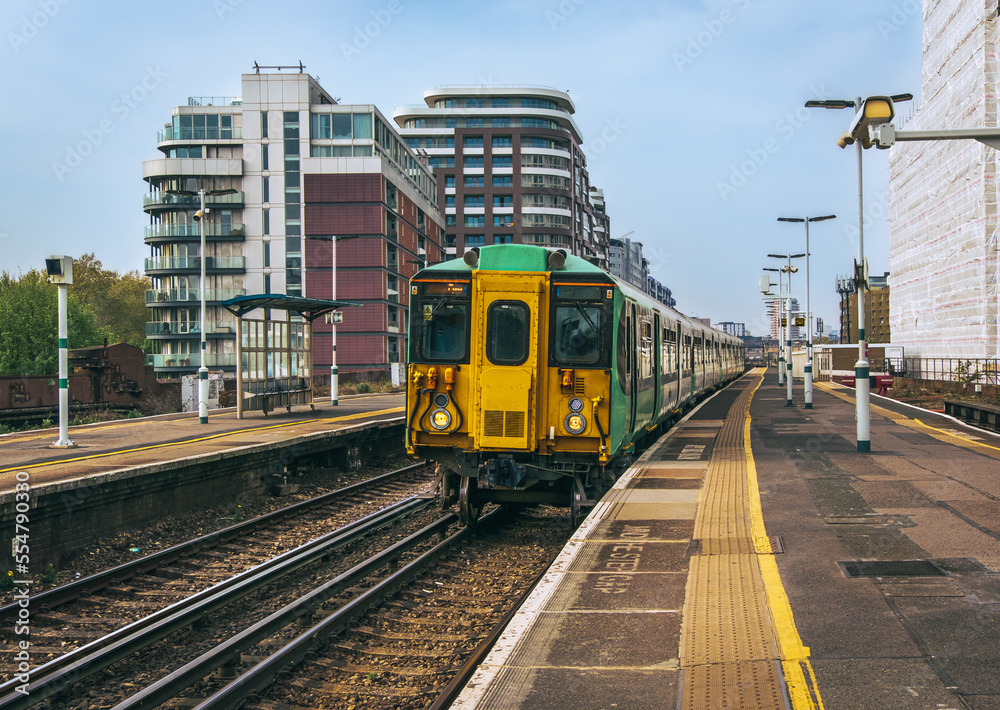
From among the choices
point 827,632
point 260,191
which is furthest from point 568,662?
point 260,191

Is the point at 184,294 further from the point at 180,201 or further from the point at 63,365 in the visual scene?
the point at 63,365

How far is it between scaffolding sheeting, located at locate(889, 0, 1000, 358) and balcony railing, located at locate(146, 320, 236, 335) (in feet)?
161

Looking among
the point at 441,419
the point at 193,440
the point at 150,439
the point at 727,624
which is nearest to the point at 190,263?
the point at 150,439

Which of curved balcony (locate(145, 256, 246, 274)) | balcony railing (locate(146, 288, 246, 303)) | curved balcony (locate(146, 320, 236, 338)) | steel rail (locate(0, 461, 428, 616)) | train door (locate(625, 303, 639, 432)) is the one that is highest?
curved balcony (locate(145, 256, 246, 274))

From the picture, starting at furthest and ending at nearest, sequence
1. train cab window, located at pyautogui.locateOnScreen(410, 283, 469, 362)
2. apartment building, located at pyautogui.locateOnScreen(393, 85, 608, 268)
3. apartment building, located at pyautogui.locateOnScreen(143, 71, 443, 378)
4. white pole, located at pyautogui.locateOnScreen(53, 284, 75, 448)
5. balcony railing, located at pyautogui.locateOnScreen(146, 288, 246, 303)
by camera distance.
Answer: apartment building, located at pyautogui.locateOnScreen(393, 85, 608, 268) → balcony railing, located at pyautogui.locateOnScreen(146, 288, 246, 303) → apartment building, located at pyautogui.locateOnScreen(143, 71, 443, 378) → white pole, located at pyautogui.locateOnScreen(53, 284, 75, 448) → train cab window, located at pyautogui.locateOnScreen(410, 283, 469, 362)

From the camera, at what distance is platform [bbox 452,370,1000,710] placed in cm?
532

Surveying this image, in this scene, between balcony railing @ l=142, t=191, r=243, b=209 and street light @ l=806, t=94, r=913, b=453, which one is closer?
street light @ l=806, t=94, r=913, b=453

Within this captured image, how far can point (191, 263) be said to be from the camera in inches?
2653

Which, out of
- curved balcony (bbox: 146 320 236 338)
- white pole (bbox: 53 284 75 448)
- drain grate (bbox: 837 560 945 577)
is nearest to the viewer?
drain grate (bbox: 837 560 945 577)

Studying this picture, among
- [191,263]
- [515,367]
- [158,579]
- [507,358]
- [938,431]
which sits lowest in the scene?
[158,579]

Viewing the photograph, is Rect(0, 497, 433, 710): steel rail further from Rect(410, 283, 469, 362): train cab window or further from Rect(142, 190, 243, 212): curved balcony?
Rect(142, 190, 243, 212): curved balcony

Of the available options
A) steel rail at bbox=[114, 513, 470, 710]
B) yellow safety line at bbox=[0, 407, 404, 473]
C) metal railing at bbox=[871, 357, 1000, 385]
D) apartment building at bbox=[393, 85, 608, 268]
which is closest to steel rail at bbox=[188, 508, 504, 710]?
steel rail at bbox=[114, 513, 470, 710]

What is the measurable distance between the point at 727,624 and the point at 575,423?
15.9 ft

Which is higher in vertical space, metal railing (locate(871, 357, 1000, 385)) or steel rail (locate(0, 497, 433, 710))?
metal railing (locate(871, 357, 1000, 385))
